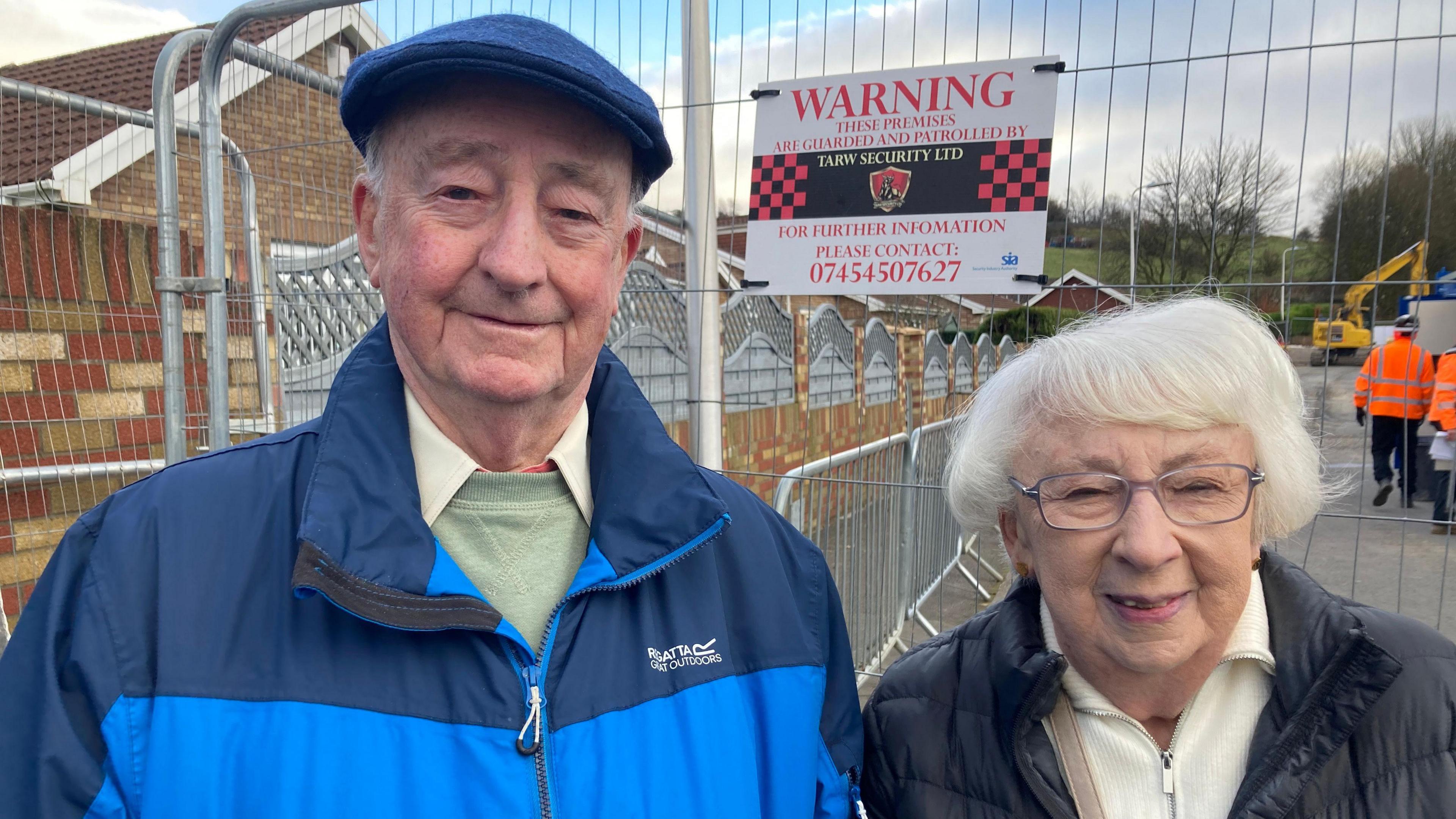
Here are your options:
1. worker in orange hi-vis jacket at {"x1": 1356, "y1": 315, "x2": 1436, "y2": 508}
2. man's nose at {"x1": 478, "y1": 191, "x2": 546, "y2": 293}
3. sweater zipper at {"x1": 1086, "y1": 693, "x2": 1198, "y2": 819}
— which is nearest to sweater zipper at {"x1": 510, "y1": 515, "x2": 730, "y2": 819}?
man's nose at {"x1": 478, "y1": 191, "x2": 546, "y2": 293}

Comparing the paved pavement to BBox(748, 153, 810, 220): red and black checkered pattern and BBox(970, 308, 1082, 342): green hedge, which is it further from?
BBox(748, 153, 810, 220): red and black checkered pattern

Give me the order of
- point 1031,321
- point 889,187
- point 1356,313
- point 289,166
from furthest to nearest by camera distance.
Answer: point 289,166, point 889,187, point 1031,321, point 1356,313

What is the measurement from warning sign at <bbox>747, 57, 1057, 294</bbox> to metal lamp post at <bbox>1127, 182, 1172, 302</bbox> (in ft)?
0.70

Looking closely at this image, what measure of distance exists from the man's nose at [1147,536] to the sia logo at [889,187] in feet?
4.46

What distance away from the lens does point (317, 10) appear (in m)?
3.26

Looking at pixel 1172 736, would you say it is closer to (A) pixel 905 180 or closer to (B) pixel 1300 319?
(B) pixel 1300 319

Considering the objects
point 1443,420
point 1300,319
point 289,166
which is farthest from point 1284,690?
point 289,166

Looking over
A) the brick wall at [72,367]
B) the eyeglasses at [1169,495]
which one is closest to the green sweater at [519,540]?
the eyeglasses at [1169,495]

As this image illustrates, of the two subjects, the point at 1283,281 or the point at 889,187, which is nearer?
the point at 1283,281

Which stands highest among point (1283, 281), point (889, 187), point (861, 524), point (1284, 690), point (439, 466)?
point (889, 187)

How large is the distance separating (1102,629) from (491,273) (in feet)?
3.64

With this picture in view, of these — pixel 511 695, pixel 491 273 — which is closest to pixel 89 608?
pixel 511 695

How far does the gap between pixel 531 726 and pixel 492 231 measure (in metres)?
0.70

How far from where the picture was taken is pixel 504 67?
1.22 meters
